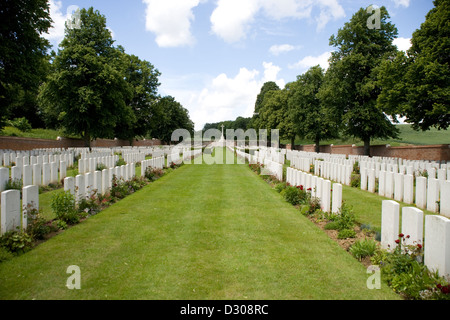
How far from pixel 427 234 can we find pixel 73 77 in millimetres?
28702

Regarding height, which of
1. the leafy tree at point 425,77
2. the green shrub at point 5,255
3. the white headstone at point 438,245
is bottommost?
the green shrub at point 5,255

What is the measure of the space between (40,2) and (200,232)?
19331mm

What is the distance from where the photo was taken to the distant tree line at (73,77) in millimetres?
16688

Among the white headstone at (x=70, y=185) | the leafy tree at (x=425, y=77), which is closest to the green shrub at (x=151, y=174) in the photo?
the white headstone at (x=70, y=185)

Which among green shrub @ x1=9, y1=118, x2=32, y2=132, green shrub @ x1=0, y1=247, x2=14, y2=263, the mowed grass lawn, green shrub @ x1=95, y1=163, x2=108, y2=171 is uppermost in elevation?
green shrub @ x1=9, y1=118, x2=32, y2=132

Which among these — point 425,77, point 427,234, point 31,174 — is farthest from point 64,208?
point 425,77

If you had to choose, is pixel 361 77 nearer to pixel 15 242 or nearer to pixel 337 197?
pixel 337 197

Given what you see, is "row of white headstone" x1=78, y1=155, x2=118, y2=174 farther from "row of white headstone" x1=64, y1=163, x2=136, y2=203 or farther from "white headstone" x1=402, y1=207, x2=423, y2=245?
"white headstone" x1=402, y1=207, x2=423, y2=245

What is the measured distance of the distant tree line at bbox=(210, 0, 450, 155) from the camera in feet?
60.9

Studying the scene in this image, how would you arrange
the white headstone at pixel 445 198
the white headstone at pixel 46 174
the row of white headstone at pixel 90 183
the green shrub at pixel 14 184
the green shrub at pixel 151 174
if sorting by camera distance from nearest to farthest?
the row of white headstone at pixel 90 183 → the white headstone at pixel 445 198 → the green shrub at pixel 14 184 → the white headstone at pixel 46 174 → the green shrub at pixel 151 174

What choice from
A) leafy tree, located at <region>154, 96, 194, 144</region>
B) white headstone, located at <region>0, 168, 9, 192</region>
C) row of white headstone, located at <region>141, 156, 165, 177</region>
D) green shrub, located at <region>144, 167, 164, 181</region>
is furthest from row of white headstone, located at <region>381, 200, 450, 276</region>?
leafy tree, located at <region>154, 96, 194, 144</region>

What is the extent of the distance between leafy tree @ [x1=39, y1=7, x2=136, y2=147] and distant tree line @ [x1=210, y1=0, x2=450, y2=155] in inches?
874

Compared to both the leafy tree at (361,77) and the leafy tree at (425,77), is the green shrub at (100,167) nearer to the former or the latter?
the leafy tree at (425,77)

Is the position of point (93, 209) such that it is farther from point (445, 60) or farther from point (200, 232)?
point (445, 60)
